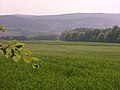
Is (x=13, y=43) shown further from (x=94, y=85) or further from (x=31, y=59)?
(x=94, y=85)

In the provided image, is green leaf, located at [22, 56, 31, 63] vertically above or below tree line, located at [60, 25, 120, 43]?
above

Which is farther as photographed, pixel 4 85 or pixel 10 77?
pixel 10 77

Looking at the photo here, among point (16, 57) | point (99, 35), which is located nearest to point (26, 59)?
point (16, 57)

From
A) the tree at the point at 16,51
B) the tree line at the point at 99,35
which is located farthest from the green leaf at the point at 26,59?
the tree line at the point at 99,35

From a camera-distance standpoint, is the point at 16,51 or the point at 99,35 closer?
the point at 16,51

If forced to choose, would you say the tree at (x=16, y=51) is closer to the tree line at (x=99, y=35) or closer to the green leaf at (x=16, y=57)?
the green leaf at (x=16, y=57)

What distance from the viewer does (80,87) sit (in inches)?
774

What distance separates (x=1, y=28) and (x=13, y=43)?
22 cm

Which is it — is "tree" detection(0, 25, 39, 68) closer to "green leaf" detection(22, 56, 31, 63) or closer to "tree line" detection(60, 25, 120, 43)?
"green leaf" detection(22, 56, 31, 63)

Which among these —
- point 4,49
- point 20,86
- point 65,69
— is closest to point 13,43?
point 4,49

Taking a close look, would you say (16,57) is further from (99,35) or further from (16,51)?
(99,35)

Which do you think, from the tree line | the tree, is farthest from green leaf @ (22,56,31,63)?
the tree line

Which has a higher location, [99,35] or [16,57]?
[16,57]

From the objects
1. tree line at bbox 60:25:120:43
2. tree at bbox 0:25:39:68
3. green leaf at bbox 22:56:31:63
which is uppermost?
tree at bbox 0:25:39:68
